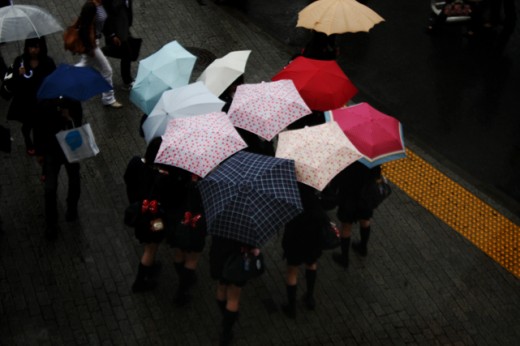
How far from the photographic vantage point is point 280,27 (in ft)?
45.6

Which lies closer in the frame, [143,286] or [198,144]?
[198,144]

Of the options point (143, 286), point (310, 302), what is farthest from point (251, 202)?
point (143, 286)

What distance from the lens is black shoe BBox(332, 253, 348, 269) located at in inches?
356

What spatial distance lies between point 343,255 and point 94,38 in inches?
170

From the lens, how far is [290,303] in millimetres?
8305

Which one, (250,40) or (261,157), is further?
(250,40)

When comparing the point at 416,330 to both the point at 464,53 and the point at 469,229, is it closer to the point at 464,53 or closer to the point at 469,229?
the point at 469,229

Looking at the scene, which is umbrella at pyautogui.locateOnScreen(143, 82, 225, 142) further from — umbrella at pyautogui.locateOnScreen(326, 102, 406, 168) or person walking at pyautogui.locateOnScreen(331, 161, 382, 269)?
person walking at pyautogui.locateOnScreen(331, 161, 382, 269)

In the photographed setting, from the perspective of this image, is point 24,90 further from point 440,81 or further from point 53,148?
point 440,81

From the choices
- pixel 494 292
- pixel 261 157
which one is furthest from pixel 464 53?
pixel 261 157

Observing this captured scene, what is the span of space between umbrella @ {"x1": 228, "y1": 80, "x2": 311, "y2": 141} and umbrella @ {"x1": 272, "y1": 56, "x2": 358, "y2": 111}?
0.40m

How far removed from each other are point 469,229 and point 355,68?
4148 mm

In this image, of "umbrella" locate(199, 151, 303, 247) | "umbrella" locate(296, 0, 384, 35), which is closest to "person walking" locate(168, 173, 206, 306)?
"umbrella" locate(199, 151, 303, 247)

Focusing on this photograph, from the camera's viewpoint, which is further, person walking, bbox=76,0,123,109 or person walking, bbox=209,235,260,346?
person walking, bbox=76,0,123,109
